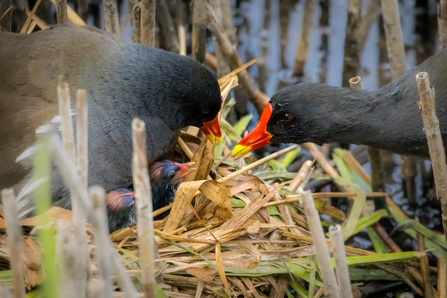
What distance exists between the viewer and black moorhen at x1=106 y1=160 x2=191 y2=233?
81.6 inches

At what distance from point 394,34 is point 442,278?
4.65ft

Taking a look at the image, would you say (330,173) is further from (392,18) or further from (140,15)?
(140,15)

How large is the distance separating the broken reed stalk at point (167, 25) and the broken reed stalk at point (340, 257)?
250 cm

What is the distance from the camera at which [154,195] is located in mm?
2311

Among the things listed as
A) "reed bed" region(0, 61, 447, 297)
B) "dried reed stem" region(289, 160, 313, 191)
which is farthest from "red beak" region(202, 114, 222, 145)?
"dried reed stem" region(289, 160, 313, 191)

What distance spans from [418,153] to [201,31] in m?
1.43

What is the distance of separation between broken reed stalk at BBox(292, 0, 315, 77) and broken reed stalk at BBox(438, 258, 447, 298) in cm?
190

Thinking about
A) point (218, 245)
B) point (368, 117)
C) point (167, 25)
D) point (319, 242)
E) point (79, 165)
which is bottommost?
point (218, 245)

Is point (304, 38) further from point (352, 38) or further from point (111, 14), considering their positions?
point (111, 14)

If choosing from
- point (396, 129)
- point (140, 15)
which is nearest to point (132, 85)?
point (140, 15)

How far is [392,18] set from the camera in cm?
271

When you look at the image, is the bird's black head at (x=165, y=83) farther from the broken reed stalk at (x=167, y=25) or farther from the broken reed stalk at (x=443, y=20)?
the broken reed stalk at (x=443, y=20)

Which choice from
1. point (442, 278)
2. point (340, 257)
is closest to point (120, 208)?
point (340, 257)

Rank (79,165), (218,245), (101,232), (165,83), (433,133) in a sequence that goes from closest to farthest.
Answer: (101,232) → (79,165) → (433,133) → (218,245) → (165,83)
